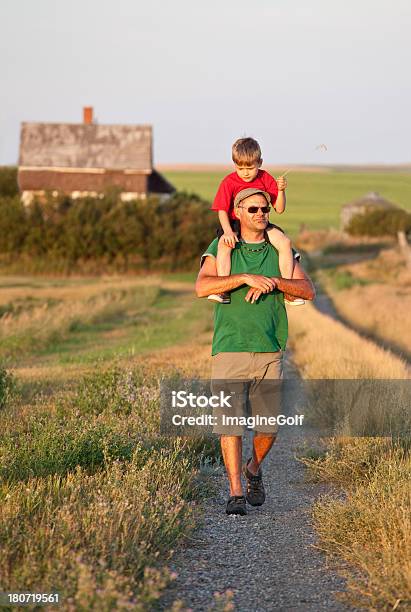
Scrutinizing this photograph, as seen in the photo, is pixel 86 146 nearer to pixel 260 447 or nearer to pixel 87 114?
pixel 87 114

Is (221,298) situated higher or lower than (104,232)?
higher

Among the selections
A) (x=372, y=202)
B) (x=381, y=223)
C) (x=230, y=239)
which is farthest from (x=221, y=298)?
(x=372, y=202)

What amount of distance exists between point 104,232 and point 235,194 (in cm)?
3705

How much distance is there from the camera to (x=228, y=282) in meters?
6.77

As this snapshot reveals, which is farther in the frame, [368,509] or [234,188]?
[234,188]

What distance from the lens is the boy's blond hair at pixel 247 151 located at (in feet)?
23.7

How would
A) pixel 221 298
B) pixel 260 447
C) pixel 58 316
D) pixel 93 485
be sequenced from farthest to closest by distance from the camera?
pixel 58 316
pixel 260 447
pixel 221 298
pixel 93 485

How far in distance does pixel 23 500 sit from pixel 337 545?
1.83 meters

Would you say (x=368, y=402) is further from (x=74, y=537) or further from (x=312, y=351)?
(x=312, y=351)

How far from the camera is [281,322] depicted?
707 centimetres

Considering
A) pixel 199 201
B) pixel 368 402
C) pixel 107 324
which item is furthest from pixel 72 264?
pixel 368 402

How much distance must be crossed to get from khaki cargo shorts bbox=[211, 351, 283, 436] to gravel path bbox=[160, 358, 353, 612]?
1.98 ft

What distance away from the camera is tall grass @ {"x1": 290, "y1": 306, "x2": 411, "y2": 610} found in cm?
519

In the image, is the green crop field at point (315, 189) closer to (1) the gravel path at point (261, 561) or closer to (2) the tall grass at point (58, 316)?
(2) the tall grass at point (58, 316)
